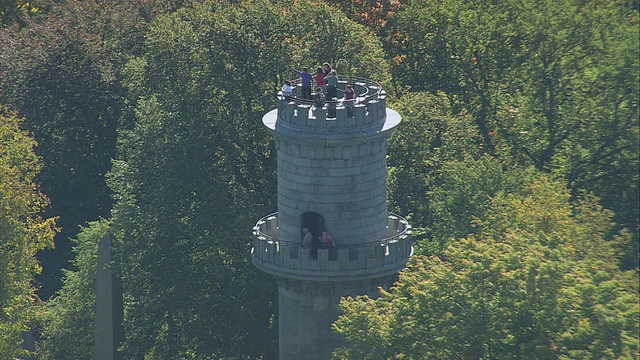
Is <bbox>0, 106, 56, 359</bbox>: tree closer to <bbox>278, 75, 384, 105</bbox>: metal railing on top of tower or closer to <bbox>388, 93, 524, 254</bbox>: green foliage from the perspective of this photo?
<bbox>278, 75, 384, 105</bbox>: metal railing on top of tower

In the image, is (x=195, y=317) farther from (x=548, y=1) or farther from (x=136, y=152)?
(x=548, y=1)

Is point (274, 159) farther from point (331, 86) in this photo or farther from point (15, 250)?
point (331, 86)

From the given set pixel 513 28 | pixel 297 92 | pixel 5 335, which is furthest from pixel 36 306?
pixel 513 28

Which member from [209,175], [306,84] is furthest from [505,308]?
[209,175]

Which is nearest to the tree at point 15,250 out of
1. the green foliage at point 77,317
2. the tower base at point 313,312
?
the green foliage at point 77,317

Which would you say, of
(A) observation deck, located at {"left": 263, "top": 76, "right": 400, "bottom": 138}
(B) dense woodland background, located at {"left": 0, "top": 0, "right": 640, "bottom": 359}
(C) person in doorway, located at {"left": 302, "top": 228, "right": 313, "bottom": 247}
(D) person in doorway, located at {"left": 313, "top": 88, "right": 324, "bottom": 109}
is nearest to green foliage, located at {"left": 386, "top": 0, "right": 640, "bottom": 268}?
(B) dense woodland background, located at {"left": 0, "top": 0, "right": 640, "bottom": 359}
